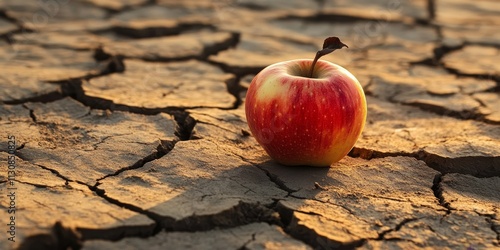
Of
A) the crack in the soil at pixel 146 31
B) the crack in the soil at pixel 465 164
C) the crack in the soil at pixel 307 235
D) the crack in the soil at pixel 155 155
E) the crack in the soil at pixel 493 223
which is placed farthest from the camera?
the crack in the soil at pixel 146 31

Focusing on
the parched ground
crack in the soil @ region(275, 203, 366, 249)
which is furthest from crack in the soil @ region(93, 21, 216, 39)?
crack in the soil @ region(275, 203, 366, 249)

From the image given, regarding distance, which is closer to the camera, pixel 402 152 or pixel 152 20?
pixel 402 152

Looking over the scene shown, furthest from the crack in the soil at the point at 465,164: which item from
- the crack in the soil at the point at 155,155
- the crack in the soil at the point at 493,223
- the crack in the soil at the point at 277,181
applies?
the crack in the soil at the point at 155,155

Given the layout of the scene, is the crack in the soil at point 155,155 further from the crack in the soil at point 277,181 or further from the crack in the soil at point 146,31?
the crack in the soil at point 146,31

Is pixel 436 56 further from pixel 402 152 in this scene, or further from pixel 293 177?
pixel 293 177

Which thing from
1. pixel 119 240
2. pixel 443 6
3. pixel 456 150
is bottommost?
pixel 119 240

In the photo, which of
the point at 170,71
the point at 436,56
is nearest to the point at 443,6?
the point at 436,56
